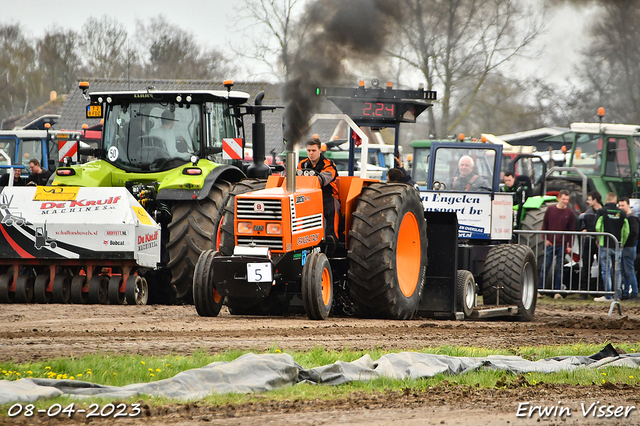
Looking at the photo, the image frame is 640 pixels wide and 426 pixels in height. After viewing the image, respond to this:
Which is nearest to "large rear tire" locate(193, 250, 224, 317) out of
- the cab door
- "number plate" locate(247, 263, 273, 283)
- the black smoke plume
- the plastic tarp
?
"number plate" locate(247, 263, 273, 283)

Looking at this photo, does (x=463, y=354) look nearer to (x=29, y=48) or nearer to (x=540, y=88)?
(x=540, y=88)

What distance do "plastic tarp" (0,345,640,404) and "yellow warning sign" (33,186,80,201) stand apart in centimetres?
572

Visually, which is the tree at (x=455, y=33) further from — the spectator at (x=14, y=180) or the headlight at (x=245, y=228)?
the spectator at (x=14, y=180)

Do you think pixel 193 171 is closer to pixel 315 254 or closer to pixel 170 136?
pixel 170 136

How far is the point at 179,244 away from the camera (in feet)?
34.4

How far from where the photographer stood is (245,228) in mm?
8453

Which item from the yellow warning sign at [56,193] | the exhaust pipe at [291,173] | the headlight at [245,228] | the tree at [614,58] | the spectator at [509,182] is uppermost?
the tree at [614,58]

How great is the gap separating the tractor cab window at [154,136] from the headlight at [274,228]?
3419 mm

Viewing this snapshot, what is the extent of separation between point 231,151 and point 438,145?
10.4 feet

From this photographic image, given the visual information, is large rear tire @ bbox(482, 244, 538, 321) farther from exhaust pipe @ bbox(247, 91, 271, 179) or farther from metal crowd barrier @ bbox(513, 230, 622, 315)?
exhaust pipe @ bbox(247, 91, 271, 179)

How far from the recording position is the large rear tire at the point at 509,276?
1071 centimetres

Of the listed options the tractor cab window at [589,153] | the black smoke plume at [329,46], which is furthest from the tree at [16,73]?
the black smoke plume at [329,46]

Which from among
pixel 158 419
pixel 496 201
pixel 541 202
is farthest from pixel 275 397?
pixel 541 202

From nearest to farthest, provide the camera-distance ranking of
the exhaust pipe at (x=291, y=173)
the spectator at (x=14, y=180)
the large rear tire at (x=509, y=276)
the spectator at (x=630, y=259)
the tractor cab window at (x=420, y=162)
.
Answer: the exhaust pipe at (x=291, y=173), the large rear tire at (x=509, y=276), the spectator at (x=630, y=259), the spectator at (x=14, y=180), the tractor cab window at (x=420, y=162)
